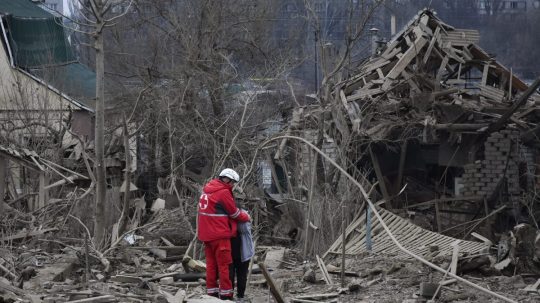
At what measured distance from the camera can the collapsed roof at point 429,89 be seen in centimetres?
2058

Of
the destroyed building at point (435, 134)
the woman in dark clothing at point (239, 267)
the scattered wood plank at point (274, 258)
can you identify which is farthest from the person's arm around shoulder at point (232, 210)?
the destroyed building at point (435, 134)

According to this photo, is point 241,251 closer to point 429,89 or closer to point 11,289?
point 11,289

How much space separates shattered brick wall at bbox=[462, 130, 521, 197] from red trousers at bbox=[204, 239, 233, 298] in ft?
42.2

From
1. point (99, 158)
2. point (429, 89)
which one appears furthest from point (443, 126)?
point (99, 158)

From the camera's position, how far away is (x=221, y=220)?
10047mm

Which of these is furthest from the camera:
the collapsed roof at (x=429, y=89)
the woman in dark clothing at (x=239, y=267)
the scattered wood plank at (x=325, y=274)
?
the collapsed roof at (x=429, y=89)

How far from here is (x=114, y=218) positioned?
18000mm

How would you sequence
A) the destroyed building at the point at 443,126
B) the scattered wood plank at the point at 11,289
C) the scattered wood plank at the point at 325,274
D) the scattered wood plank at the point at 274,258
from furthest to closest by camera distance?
the destroyed building at the point at 443,126 < the scattered wood plank at the point at 274,258 < the scattered wood plank at the point at 325,274 < the scattered wood plank at the point at 11,289

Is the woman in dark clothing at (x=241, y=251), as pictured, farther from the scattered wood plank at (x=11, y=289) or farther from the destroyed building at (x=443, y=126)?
the destroyed building at (x=443, y=126)

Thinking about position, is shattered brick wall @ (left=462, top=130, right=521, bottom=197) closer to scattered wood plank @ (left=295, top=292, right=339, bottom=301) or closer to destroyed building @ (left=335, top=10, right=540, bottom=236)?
destroyed building @ (left=335, top=10, right=540, bottom=236)

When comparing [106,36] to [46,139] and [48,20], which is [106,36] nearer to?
[48,20]

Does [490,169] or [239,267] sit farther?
[490,169]

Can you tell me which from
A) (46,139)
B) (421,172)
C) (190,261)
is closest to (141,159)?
(46,139)

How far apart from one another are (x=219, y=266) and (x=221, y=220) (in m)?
0.56
